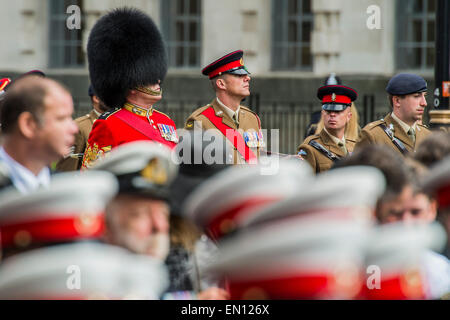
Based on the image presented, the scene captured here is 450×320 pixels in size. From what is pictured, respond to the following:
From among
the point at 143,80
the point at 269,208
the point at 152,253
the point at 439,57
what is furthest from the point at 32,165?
the point at 439,57

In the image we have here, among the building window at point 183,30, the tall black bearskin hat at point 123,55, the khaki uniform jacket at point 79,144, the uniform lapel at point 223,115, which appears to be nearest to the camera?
the tall black bearskin hat at point 123,55

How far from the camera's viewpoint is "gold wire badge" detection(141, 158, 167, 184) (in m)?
2.94

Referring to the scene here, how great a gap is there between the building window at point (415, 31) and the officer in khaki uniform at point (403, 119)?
10.1m

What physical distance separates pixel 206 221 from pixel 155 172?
0.81ft

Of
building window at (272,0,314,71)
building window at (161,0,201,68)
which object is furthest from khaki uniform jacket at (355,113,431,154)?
building window at (161,0,201,68)

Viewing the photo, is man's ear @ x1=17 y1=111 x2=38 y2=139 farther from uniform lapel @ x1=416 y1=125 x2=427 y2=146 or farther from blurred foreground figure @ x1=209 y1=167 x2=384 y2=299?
uniform lapel @ x1=416 y1=125 x2=427 y2=146

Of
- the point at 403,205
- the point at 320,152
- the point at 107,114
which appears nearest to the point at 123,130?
the point at 107,114

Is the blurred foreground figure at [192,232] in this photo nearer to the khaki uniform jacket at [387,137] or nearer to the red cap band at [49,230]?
the red cap band at [49,230]

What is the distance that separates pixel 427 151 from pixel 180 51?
14.9 m

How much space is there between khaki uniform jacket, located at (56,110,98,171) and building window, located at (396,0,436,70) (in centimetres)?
1023

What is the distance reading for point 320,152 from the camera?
7.36 metres

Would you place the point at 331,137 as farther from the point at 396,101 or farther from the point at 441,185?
the point at 441,185

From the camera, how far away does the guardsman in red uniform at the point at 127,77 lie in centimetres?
584

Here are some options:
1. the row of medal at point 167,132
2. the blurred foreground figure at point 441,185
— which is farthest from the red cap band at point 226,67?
the blurred foreground figure at point 441,185
